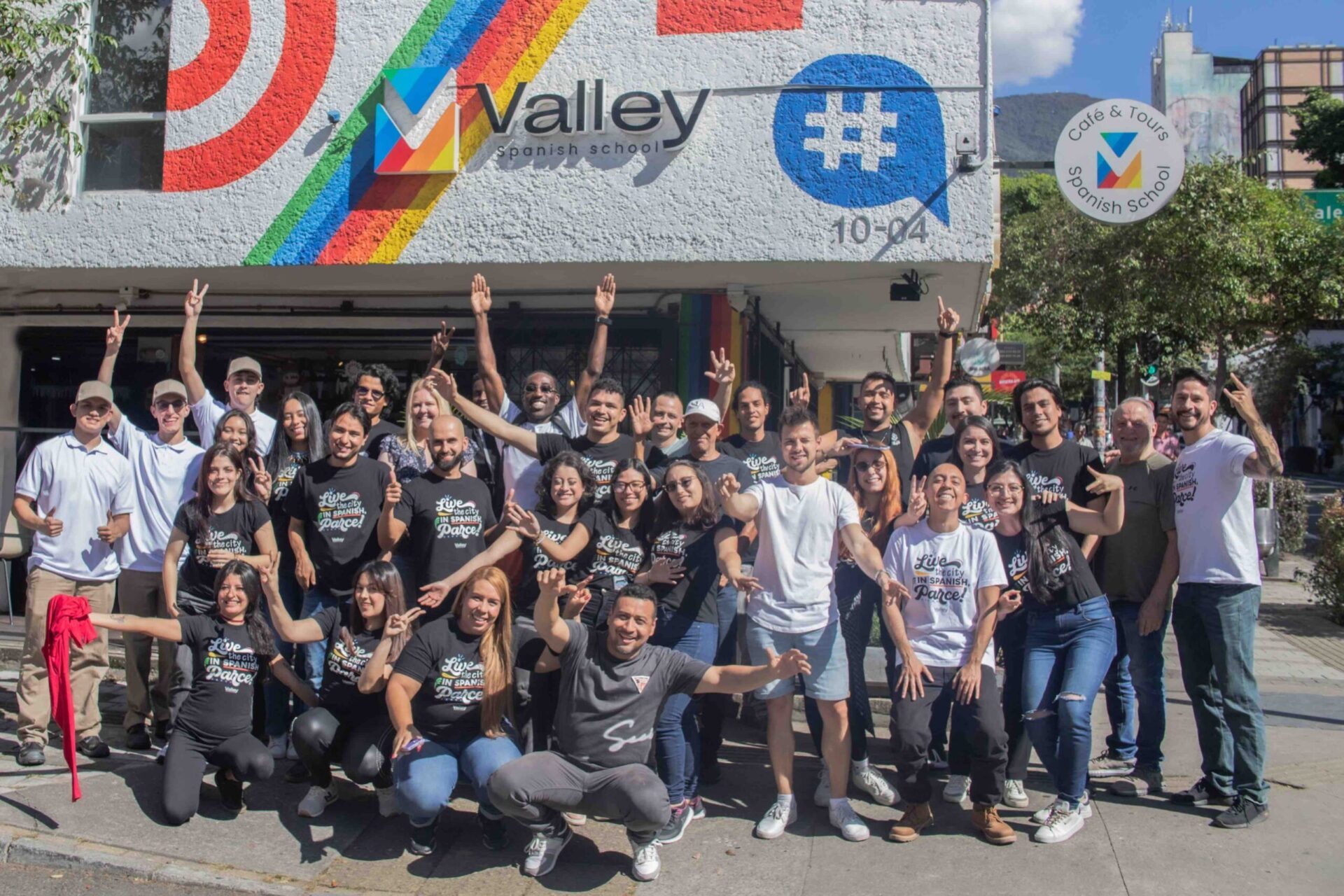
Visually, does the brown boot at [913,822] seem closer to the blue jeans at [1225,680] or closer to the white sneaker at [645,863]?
the white sneaker at [645,863]

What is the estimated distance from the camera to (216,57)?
795 centimetres

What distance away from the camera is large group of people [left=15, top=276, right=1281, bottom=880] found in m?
4.61

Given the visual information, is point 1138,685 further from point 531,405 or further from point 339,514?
point 339,514

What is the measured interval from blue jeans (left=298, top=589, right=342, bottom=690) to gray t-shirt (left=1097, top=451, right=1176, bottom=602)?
3.88m

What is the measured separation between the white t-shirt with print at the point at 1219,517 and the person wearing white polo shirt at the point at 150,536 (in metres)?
5.17

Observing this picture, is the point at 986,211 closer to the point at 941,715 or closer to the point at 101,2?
the point at 941,715

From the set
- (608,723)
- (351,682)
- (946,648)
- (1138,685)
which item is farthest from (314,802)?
(1138,685)

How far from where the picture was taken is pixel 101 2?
8.41 metres

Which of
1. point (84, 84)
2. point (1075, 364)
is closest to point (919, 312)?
point (84, 84)

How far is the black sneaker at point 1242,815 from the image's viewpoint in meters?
4.75

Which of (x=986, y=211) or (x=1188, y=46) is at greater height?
(x=1188, y=46)

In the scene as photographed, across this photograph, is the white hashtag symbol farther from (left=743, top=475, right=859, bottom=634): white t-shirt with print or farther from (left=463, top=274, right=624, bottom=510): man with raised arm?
(left=743, top=475, right=859, bottom=634): white t-shirt with print

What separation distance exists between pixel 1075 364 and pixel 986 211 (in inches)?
1201

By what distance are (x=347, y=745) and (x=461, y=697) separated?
0.60 metres
